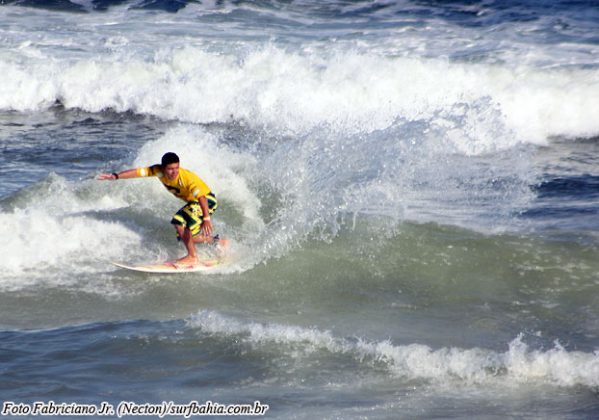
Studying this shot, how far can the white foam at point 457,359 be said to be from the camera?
23.4 ft

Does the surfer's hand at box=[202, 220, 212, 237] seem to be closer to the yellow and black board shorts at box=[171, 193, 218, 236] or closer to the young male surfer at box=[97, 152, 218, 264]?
the young male surfer at box=[97, 152, 218, 264]

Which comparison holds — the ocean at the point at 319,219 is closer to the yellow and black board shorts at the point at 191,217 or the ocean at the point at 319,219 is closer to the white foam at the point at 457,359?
the white foam at the point at 457,359

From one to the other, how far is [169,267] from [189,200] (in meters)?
0.75

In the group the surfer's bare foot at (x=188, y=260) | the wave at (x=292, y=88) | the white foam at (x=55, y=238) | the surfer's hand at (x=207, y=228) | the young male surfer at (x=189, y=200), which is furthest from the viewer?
the wave at (x=292, y=88)

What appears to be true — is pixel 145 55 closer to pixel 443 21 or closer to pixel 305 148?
pixel 443 21

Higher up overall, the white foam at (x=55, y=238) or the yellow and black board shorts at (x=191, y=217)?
the yellow and black board shorts at (x=191, y=217)

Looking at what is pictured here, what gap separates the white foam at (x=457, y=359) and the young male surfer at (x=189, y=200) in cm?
211

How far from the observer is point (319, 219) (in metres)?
10.9

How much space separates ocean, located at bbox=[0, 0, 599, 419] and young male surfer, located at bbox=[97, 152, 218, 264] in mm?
426

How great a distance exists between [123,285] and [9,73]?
38.3 ft

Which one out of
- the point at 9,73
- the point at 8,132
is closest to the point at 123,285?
the point at 8,132

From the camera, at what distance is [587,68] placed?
1794cm

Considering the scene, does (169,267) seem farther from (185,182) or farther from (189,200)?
(185,182)

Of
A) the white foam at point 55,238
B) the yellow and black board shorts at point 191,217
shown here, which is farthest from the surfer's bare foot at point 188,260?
the white foam at point 55,238
